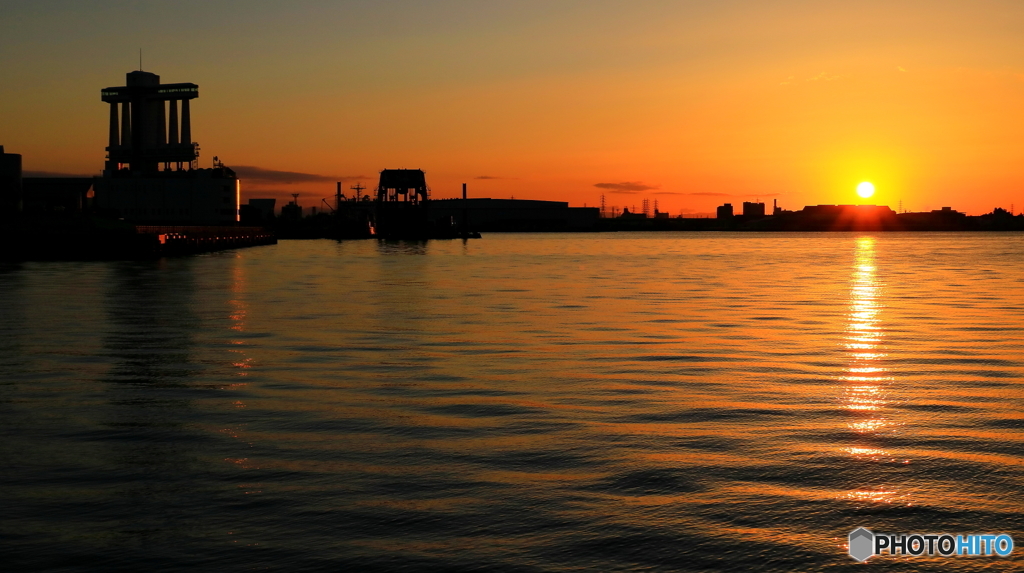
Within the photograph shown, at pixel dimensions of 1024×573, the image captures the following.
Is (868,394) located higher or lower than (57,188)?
lower

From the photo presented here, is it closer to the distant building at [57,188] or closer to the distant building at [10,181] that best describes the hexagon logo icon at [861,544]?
the distant building at [10,181]

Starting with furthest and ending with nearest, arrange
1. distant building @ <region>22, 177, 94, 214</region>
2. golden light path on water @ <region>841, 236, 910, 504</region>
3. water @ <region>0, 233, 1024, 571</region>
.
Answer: distant building @ <region>22, 177, 94, 214</region>
golden light path on water @ <region>841, 236, 910, 504</region>
water @ <region>0, 233, 1024, 571</region>

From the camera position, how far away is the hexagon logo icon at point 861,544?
7.91 meters

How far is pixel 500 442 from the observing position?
12.1m

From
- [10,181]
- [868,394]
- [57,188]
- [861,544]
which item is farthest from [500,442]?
[57,188]

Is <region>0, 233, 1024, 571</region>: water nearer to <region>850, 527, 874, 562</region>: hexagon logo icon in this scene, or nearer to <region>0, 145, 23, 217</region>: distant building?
<region>850, 527, 874, 562</region>: hexagon logo icon

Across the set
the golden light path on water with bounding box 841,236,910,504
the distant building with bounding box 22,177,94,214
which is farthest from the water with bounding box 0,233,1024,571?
the distant building with bounding box 22,177,94,214

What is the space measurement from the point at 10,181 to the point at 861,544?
106823 mm

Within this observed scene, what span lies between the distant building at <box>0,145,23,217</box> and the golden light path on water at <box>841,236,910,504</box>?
87.9 metres

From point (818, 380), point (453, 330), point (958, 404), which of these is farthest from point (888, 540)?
point (453, 330)

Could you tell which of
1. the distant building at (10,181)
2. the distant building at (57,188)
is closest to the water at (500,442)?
the distant building at (10,181)

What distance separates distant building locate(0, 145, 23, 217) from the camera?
9561cm

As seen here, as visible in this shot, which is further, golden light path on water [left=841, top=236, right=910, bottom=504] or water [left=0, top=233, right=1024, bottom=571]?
golden light path on water [left=841, top=236, right=910, bottom=504]

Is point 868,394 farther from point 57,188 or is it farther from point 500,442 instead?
point 57,188
